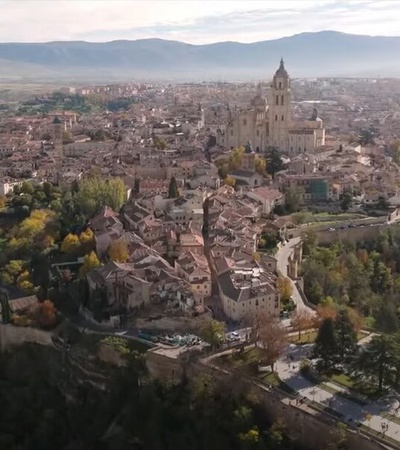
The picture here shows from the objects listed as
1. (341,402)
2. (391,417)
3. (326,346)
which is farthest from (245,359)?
(391,417)

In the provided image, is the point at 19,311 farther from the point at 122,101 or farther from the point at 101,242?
the point at 122,101

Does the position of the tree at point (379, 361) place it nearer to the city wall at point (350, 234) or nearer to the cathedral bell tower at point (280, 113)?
the city wall at point (350, 234)

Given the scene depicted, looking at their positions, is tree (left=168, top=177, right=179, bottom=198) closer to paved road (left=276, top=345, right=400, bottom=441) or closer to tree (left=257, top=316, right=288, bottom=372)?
tree (left=257, top=316, right=288, bottom=372)

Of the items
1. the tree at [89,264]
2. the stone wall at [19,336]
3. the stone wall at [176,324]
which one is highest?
the tree at [89,264]

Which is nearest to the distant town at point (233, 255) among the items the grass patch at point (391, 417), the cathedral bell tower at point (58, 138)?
the grass patch at point (391, 417)

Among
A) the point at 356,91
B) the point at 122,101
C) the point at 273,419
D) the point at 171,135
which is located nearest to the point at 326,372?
the point at 273,419

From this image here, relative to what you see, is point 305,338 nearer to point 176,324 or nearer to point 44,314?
point 176,324
